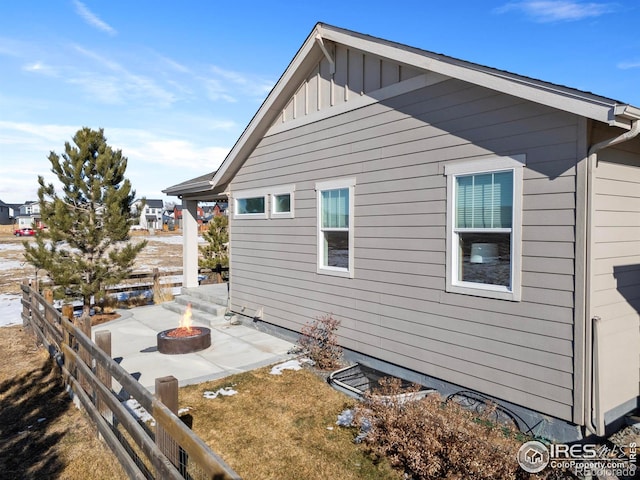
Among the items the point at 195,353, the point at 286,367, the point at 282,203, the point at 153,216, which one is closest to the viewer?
the point at 286,367

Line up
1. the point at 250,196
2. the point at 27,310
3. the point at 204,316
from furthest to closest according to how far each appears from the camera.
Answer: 1. the point at 204,316
2. the point at 250,196
3. the point at 27,310

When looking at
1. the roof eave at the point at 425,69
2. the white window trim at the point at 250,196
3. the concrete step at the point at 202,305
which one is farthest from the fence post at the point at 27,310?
the roof eave at the point at 425,69

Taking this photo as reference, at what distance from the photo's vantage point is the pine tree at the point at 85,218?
10.1m

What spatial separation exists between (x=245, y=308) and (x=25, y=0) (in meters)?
8.55

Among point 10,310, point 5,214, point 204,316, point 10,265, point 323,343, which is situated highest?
point 5,214

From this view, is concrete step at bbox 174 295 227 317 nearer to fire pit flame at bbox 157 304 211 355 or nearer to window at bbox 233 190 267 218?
fire pit flame at bbox 157 304 211 355

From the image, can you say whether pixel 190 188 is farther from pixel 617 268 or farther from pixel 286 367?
pixel 617 268

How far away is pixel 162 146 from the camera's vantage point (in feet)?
156

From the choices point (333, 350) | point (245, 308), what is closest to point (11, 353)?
point (245, 308)

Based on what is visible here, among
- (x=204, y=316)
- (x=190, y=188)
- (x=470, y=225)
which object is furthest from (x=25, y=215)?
(x=470, y=225)

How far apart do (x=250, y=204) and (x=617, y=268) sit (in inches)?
295

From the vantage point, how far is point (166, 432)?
2.95 m

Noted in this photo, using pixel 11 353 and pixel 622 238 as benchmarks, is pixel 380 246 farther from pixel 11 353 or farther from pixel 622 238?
pixel 11 353

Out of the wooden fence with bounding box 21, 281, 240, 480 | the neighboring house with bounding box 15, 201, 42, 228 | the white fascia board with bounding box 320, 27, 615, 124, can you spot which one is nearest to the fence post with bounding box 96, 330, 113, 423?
the wooden fence with bounding box 21, 281, 240, 480
